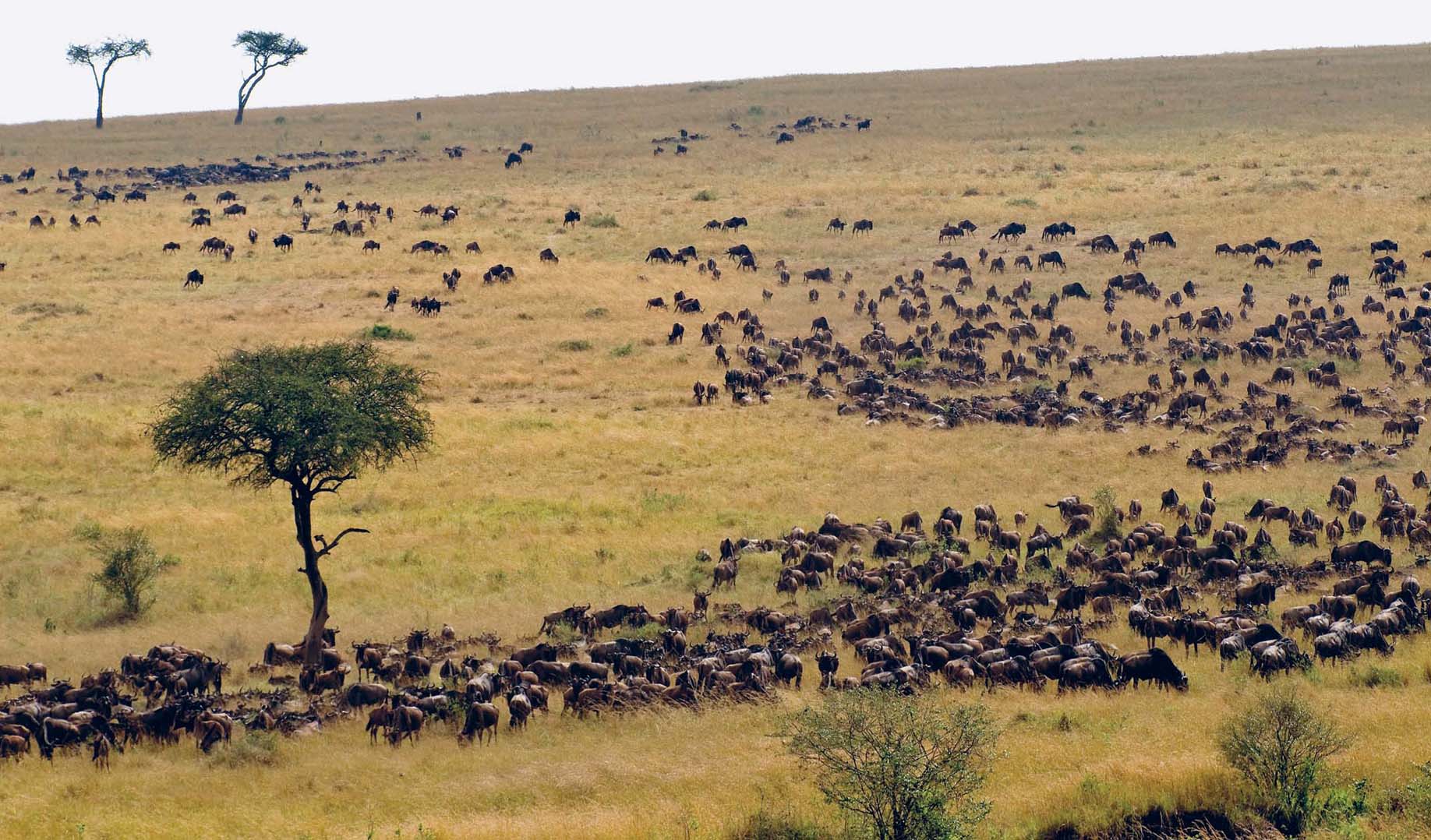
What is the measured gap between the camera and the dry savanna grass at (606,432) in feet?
57.0

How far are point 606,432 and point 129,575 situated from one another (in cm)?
1454

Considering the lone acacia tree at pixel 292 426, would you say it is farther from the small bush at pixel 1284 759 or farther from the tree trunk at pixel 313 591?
the small bush at pixel 1284 759

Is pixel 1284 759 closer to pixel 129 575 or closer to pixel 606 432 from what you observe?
pixel 129 575

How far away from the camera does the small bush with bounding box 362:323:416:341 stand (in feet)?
151

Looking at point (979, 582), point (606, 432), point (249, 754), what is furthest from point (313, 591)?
point (606, 432)

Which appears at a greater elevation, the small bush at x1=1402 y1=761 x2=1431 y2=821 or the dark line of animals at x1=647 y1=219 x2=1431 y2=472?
the dark line of animals at x1=647 y1=219 x2=1431 y2=472

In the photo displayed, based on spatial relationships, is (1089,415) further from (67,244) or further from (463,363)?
(67,244)

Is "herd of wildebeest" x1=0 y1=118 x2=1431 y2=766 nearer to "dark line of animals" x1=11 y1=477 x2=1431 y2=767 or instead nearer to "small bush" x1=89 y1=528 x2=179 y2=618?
"dark line of animals" x1=11 y1=477 x2=1431 y2=767

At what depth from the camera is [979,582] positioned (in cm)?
2634

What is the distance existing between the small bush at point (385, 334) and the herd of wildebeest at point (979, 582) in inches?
353

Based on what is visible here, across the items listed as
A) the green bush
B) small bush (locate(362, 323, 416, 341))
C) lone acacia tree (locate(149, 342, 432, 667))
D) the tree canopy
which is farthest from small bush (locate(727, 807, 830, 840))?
small bush (locate(362, 323, 416, 341))

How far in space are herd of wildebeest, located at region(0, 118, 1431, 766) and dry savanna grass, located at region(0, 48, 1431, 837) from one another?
0.61m

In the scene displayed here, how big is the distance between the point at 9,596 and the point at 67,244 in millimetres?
37880

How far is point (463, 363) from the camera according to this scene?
4366 centimetres
